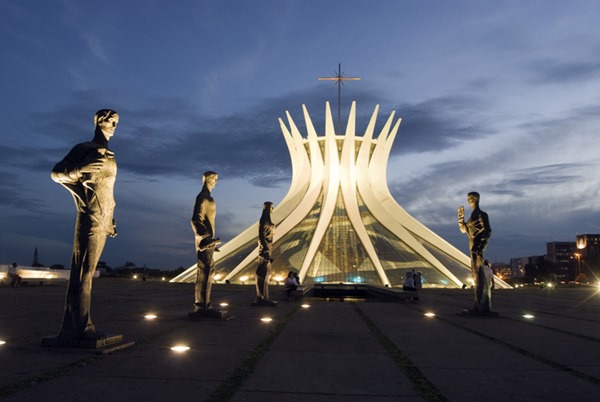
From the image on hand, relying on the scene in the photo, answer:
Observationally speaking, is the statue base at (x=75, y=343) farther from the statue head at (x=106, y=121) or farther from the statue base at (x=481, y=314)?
the statue base at (x=481, y=314)

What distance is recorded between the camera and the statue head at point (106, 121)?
6520mm

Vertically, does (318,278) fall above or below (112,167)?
below

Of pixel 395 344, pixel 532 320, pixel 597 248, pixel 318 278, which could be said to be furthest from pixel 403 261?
pixel 597 248

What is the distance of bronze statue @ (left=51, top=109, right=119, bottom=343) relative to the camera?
19.5 ft

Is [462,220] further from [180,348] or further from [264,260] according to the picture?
[180,348]

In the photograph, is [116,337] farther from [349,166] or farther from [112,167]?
[349,166]

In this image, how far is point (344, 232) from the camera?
33406 mm

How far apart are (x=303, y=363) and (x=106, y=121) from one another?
13.1ft

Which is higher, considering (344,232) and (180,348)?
(344,232)

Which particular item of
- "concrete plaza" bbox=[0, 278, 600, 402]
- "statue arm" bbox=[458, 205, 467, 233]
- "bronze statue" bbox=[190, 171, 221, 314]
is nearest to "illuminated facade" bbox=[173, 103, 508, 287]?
"statue arm" bbox=[458, 205, 467, 233]

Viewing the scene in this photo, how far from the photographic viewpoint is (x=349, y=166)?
35219mm

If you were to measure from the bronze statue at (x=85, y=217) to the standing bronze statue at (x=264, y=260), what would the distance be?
724 centimetres

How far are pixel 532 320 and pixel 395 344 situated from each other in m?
5.13

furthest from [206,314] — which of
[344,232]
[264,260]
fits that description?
[344,232]
